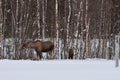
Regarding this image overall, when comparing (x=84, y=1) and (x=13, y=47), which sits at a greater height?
(x=84, y=1)

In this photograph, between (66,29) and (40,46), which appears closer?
(40,46)

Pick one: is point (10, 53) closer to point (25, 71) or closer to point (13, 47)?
point (13, 47)

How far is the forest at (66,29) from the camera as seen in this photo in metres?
15.5

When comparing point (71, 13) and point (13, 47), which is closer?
point (13, 47)

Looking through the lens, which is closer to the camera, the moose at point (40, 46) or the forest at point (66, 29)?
the moose at point (40, 46)

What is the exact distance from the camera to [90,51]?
15.9 metres

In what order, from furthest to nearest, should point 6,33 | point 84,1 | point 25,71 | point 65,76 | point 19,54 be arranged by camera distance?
point 6,33, point 84,1, point 19,54, point 25,71, point 65,76

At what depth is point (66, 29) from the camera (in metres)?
16.0

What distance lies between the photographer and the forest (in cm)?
1555

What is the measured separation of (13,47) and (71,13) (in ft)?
10.7

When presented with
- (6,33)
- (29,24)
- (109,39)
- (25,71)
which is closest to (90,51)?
(109,39)

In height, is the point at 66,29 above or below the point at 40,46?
above

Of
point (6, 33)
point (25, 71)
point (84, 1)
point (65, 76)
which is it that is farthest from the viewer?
point (6, 33)

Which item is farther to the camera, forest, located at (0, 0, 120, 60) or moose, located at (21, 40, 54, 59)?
forest, located at (0, 0, 120, 60)
